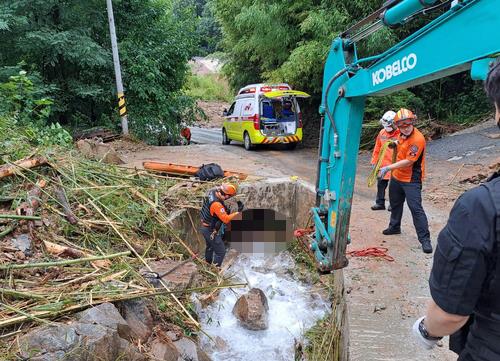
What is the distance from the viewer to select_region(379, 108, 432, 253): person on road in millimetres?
5277

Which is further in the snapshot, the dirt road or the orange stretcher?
the orange stretcher

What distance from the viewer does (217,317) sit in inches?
229

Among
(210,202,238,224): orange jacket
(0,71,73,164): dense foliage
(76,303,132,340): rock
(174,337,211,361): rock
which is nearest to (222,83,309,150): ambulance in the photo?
(0,71,73,164): dense foliage

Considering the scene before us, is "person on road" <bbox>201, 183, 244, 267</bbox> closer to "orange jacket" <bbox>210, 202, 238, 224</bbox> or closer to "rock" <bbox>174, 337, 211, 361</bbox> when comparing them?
"orange jacket" <bbox>210, 202, 238, 224</bbox>

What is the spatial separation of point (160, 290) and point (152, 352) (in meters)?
0.82

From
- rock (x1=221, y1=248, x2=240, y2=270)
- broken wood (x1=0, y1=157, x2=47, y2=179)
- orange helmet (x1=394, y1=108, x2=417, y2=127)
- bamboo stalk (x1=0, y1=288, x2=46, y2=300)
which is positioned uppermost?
orange helmet (x1=394, y1=108, x2=417, y2=127)

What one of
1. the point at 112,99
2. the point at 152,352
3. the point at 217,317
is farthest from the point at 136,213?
the point at 112,99

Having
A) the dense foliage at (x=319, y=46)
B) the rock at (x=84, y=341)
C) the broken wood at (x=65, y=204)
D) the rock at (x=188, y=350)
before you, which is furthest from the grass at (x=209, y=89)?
the rock at (x=84, y=341)

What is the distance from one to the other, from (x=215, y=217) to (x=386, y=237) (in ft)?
8.17

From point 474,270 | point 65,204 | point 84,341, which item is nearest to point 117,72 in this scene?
point 65,204

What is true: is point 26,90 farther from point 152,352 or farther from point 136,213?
point 152,352

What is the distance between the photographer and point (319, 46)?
12484 mm

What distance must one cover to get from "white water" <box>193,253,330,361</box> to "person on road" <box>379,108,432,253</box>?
5.62 ft

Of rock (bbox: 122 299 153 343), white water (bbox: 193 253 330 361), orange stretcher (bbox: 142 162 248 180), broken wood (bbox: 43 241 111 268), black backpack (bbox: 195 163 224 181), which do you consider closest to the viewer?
rock (bbox: 122 299 153 343)
